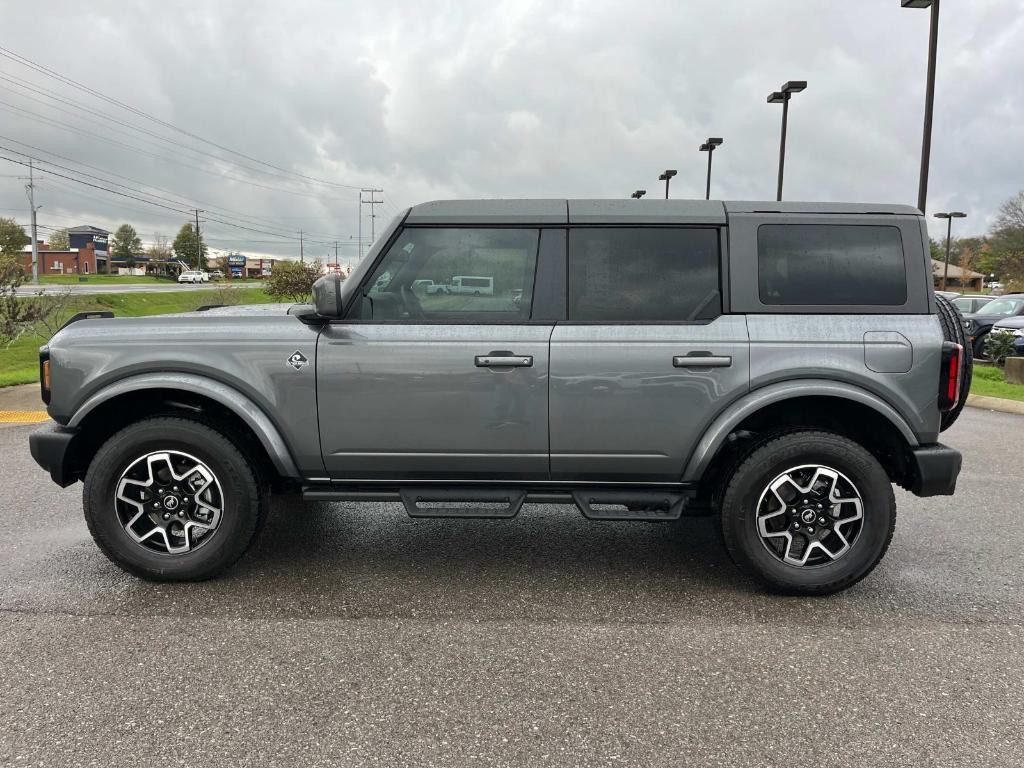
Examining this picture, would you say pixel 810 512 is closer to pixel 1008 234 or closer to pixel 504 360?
pixel 504 360

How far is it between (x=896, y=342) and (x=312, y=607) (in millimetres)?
3067

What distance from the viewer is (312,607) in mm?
3525

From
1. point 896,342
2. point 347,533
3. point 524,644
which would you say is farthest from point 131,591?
point 896,342

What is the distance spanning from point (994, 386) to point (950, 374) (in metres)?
9.77

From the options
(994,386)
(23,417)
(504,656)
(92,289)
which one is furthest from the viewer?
(92,289)

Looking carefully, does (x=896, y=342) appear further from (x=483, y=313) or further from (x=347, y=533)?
(x=347, y=533)

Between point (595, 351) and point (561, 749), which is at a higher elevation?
point (595, 351)

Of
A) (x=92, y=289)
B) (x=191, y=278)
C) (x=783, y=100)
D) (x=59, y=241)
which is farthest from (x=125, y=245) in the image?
(x=783, y=100)

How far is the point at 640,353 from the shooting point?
361 centimetres

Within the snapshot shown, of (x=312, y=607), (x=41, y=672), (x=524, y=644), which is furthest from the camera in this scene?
(x=312, y=607)

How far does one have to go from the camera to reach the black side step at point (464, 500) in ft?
12.1

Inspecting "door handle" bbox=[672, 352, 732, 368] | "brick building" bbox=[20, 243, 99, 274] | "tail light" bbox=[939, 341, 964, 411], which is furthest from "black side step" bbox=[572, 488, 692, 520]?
"brick building" bbox=[20, 243, 99, 274]

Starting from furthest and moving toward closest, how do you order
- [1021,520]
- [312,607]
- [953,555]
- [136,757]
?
→ [1021,520] < [953,555] < [312,607] < [136,757]

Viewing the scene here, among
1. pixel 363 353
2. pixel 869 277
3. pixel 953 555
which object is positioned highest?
pixel 869 277
